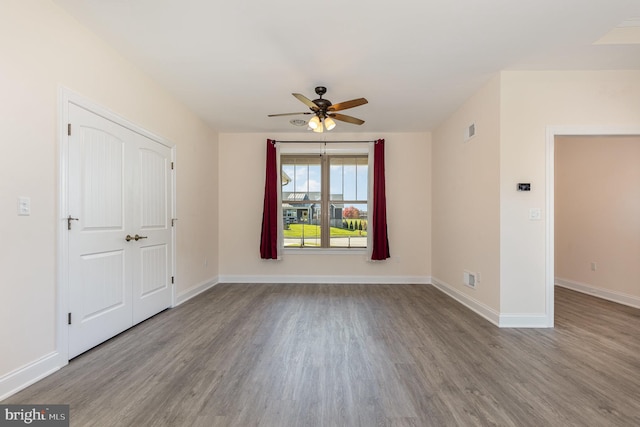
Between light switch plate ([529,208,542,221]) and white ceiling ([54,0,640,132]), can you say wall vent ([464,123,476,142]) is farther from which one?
light switch plate ([529,208,542,221])

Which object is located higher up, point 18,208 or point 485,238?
point 18,208

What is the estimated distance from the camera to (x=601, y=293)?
4.09 metres

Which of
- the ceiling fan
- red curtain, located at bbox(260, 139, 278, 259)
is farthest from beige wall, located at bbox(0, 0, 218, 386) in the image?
red curtain, located at bbox(260, 139, 278, 259)

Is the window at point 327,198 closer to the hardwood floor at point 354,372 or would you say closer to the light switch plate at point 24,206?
the hardwood floor at point 354,372

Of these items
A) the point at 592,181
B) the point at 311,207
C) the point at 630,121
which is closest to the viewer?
the point at 630,121

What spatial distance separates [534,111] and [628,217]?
7.63 feet

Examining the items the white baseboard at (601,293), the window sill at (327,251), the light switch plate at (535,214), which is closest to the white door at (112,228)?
the window sill at (327,251)

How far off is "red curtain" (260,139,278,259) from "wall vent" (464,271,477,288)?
302cm

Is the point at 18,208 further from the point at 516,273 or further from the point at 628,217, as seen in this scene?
the point at 628,217

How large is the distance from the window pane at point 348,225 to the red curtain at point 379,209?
34cm

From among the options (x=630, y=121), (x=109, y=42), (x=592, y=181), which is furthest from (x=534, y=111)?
(x=109, y=42)

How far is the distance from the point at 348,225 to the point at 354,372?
11.3ft

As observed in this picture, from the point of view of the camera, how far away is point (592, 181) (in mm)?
4266

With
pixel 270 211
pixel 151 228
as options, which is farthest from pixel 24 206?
pixel 270 211
